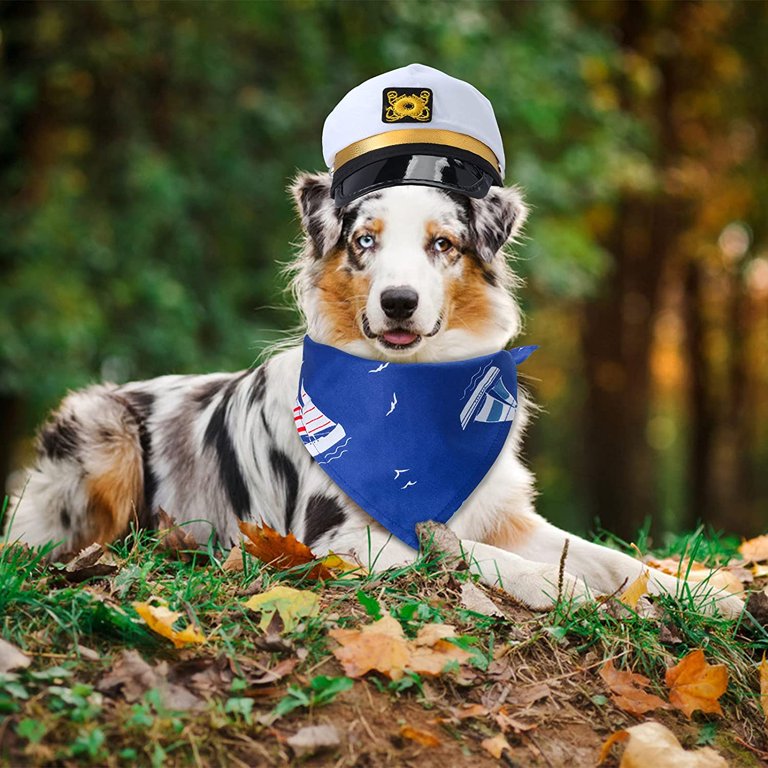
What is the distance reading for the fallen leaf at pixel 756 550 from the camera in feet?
16.3

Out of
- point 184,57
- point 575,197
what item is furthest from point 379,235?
point 575,197

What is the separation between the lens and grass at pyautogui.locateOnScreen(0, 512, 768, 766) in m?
2.60

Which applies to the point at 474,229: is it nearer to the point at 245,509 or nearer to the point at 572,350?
the point at 245,509

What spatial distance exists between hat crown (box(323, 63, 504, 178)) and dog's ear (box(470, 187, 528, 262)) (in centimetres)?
23

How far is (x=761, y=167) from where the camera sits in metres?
14.8

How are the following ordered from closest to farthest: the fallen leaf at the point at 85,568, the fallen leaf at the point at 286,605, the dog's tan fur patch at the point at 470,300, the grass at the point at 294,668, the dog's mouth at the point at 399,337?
the grass at the point at 294,668 → the fallen leaf at the point at 286,605 → the fallen leaf at the point at 85,568 → the dog's mouth at the point at 399,337 → the dog's tan fur patch at the point at 470,300

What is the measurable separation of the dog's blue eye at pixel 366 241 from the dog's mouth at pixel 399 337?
0.95 ft

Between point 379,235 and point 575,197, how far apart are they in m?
7.87

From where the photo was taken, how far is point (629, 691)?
3.21 meters

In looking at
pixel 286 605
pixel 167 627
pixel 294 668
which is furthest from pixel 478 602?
pixel 167 627

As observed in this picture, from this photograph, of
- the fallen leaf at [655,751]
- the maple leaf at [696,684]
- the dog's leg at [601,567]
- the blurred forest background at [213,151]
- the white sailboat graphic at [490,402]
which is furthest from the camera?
the blurred forest background at [213,151]

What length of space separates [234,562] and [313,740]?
42.4 inches

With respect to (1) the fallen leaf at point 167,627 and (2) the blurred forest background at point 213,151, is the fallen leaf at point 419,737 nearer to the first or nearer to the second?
(1) the fallen leaf at point 167,627

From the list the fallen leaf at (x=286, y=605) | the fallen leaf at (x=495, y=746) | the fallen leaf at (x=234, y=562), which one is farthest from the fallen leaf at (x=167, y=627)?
the fallen leaf at (x=495, y=746)
